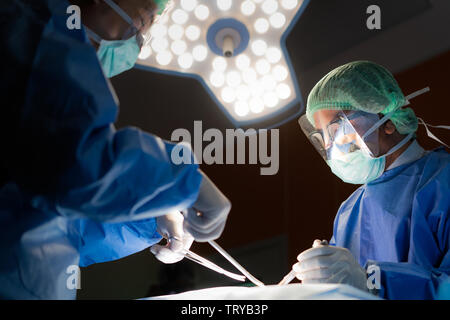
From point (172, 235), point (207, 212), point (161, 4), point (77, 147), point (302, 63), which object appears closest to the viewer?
point (77, 147)

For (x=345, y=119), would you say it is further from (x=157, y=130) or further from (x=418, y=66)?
(x=157, y=130)

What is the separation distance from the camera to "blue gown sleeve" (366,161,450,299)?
1.38 metres

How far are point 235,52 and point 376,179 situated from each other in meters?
0.88

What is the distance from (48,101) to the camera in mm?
928

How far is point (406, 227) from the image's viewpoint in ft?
5.39

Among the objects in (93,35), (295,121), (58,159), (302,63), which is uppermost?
(302,63)

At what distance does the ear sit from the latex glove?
0.97m

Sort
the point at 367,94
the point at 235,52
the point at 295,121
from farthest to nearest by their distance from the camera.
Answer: the point at 295,121, the point at 367,94, the point at 235,52

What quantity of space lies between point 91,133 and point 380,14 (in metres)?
2.32

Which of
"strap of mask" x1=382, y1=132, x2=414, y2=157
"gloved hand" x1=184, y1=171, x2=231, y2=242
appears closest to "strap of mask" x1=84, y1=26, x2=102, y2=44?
"gloved hand" x1=184, y1=171, x2=231, y2=242

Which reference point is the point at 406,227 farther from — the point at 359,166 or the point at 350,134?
the point at 350,134

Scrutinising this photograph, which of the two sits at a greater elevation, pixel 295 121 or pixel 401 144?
pixel 295 121

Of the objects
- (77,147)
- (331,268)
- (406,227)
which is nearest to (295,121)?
(406,227)

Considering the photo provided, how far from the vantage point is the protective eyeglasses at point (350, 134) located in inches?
72.4
